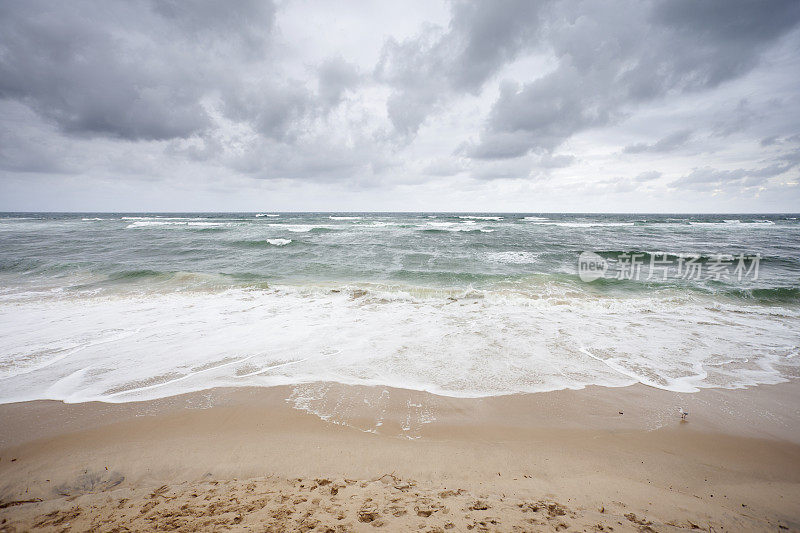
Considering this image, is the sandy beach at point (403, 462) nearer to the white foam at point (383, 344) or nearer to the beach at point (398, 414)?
the beach at point (398, 414)

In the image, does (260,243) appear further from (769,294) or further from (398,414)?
(769,294)

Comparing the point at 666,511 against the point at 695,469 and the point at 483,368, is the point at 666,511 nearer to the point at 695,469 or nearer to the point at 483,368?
the point at 695,469

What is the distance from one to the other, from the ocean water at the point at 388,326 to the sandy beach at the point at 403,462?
20.7 inches

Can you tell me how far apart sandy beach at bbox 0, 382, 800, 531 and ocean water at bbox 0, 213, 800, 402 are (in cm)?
53

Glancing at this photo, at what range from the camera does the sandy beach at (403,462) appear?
2.43m

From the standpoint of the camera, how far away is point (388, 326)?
7375mm

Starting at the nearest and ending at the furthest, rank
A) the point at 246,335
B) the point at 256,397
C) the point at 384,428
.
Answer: the point at 384,428 → the point at 256,397 → the point at 246,335

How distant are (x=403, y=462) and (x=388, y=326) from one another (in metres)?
4.30

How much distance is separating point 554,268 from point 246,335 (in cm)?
1366

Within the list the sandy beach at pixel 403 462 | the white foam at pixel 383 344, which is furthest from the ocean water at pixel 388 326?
the sandy beach at pixel 403 462

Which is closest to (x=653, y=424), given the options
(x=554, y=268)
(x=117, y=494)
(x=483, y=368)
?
(x=483, y=368)

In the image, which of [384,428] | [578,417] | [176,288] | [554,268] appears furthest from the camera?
[554,268]

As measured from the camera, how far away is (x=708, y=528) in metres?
2.42

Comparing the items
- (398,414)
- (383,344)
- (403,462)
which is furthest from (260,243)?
(403,462)
